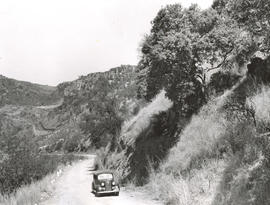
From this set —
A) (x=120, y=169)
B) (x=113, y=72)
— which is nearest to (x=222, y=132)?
(x=120, y=169)

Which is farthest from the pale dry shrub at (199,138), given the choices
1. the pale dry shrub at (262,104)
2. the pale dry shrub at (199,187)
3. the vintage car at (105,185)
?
the vintage car at (105,185)

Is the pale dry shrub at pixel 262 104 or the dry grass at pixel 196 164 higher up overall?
the pale dry shrub at pixel 262 104

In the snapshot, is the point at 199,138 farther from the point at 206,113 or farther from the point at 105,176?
the point at 105,176

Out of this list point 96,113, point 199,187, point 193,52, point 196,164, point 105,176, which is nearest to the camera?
point 199,187

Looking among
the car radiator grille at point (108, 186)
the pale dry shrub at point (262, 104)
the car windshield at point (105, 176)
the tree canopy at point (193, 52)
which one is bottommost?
the car radiator grille at point (108, 186)

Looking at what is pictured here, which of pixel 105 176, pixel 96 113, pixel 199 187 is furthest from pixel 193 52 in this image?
pixel 96 113

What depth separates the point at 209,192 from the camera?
1232 cm

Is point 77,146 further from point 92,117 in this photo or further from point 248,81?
point 248,81

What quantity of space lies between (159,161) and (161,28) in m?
10.9

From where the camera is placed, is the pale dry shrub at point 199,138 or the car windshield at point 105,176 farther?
the car windshield at point 105,176

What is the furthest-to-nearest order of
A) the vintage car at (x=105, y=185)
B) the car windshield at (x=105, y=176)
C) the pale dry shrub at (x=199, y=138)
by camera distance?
1. the car windshield at (x=105, y=176)
2. the vintage car at (x=105, y=185)
3. the pale dry shrub at (x=199, y=138)

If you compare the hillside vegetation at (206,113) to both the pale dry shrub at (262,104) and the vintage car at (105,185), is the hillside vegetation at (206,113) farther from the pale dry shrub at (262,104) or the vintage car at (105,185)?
the vintage car at (105,185)

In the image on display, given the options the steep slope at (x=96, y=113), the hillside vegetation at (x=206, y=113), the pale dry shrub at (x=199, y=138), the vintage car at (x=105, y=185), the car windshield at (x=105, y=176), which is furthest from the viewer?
the steep slope at (x=96, y=113)

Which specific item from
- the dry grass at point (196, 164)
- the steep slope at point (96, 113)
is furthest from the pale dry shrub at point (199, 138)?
the steep slope at point (96, 113)
